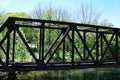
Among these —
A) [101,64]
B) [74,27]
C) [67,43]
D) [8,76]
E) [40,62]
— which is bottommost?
[67,43]

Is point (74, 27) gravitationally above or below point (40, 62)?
above

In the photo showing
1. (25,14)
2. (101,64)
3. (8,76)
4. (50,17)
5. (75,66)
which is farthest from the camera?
(25,14)

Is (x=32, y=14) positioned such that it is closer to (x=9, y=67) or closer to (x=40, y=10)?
(x=40, y=10)

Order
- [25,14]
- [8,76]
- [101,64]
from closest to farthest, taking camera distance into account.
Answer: [101,64] < [8,76] < [25,14]

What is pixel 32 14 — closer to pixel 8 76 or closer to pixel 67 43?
pixel 67 43

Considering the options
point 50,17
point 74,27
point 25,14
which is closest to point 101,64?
point 74,27

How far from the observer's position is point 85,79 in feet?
105

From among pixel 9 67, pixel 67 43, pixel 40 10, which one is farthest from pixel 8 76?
pixel 40 10

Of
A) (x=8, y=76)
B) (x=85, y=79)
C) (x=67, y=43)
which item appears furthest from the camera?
(x=67, y=43)

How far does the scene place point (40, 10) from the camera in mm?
75500

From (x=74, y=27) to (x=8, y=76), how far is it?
10.9 meters

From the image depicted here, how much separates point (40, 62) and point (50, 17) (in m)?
52.0

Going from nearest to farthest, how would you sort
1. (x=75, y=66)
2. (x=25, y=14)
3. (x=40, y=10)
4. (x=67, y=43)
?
(x=75, y=66), (x=67, y=43), (x=40, y=10), (x=25, y=14)

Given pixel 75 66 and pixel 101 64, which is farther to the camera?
pixel 101 64
